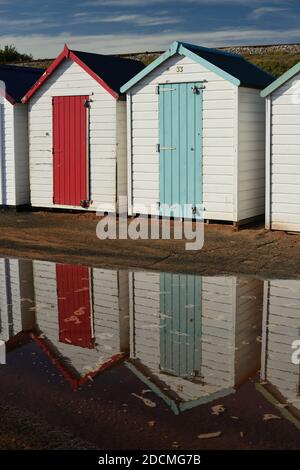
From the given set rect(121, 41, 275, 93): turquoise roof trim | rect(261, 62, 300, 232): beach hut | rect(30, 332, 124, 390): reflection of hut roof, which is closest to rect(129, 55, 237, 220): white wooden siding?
rect(121, 41, 275, 93): turquoise roof trim

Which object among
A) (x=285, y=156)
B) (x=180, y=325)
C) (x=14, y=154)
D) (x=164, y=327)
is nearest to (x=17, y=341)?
(x=164, y=327)

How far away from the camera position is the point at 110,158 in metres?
14.3

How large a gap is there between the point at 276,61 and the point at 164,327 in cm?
4100

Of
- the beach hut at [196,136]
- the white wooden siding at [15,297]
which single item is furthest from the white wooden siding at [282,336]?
the beach hut at [196,136]

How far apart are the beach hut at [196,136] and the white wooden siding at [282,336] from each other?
4190 millimetres

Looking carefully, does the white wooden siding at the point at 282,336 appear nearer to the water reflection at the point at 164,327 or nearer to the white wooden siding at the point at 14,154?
the water reflection at the point at 164,327

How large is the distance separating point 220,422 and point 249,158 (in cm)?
849

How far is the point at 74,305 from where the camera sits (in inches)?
321

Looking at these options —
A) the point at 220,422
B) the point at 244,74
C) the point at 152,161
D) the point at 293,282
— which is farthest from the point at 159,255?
the point at 220,422

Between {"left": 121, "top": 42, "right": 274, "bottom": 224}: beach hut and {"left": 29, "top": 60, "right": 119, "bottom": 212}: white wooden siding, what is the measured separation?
0.54m

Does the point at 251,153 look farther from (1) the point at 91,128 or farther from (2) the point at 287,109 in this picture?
(1) the point at 91,128

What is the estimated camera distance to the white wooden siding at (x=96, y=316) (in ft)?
21.2

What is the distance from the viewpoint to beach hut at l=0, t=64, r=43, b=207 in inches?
608

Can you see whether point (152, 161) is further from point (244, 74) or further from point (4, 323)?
point (4, 323)
